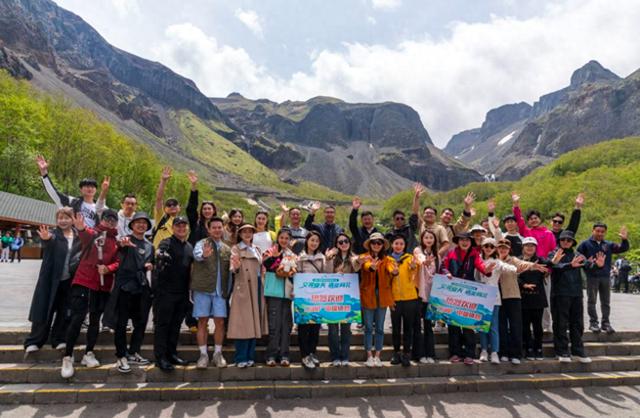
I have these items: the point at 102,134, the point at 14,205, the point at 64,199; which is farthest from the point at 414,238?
the point at 102,134

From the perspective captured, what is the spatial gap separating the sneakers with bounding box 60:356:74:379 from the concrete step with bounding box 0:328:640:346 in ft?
2.87

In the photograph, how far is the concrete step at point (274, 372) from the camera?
5.91 m

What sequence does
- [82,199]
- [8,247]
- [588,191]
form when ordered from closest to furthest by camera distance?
[82,199]
[8,247]
[588,191]


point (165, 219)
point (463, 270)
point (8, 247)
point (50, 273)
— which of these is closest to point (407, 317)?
point (463, 270)

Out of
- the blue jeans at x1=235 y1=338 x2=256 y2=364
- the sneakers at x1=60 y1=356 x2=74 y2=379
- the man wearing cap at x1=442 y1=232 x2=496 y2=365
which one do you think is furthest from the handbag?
the sneakers at x1=60 y1=356 x2=74 y2=379

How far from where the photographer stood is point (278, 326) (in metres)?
6.39

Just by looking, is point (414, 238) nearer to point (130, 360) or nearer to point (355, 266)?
point (355, 266)

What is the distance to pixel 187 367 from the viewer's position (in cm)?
616

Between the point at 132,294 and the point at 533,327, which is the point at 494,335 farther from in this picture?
the point at 132,294

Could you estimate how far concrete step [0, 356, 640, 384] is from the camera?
19.4ft

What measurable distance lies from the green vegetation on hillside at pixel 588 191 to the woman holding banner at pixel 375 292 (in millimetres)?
35394

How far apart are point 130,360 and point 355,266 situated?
403 centimetres

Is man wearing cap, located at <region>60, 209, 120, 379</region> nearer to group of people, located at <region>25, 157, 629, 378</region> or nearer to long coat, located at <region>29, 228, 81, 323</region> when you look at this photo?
group of people, located at <region>25, 157, 629, 378</region>

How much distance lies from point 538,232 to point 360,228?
13.1ft
